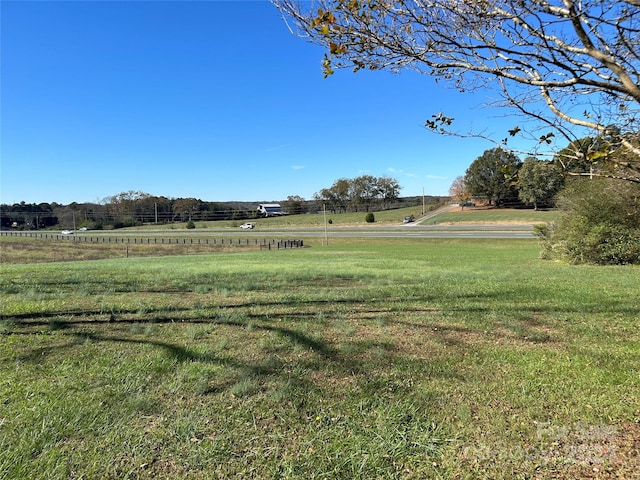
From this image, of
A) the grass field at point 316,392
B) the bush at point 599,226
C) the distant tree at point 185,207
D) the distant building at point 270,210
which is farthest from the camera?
the distant building at point 270,210

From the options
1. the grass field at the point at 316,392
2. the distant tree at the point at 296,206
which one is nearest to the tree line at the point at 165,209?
the distant tree at the point at 296,206

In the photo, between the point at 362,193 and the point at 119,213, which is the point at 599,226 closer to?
the point at 362,193

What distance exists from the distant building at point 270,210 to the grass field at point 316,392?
303 ft

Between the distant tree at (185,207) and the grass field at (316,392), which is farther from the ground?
the distant tree at (185,207)

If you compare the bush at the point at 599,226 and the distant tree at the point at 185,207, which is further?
the distant tree at the point at 185,207

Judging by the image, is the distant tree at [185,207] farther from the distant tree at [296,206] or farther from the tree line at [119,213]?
the distant tree at [296,206]

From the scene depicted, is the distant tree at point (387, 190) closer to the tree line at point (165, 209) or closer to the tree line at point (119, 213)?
the tree line at point (165, 209)

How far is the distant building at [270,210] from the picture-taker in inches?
3809

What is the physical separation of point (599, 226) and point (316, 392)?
57.3ft

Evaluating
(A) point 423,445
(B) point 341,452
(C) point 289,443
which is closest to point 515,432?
(A) point 423,445

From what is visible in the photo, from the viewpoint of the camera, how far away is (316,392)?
2789 mm

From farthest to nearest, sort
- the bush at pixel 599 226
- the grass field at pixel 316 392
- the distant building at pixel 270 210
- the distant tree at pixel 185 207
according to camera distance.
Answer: the distant building at pixel 270 210, the distant tree at pixel 185 207, the bush at pixel 599 226, the grass field at pixel 316 392

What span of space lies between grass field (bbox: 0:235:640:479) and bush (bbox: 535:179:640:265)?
40.9 feet

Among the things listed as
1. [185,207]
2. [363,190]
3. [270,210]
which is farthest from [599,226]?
[185,207]
